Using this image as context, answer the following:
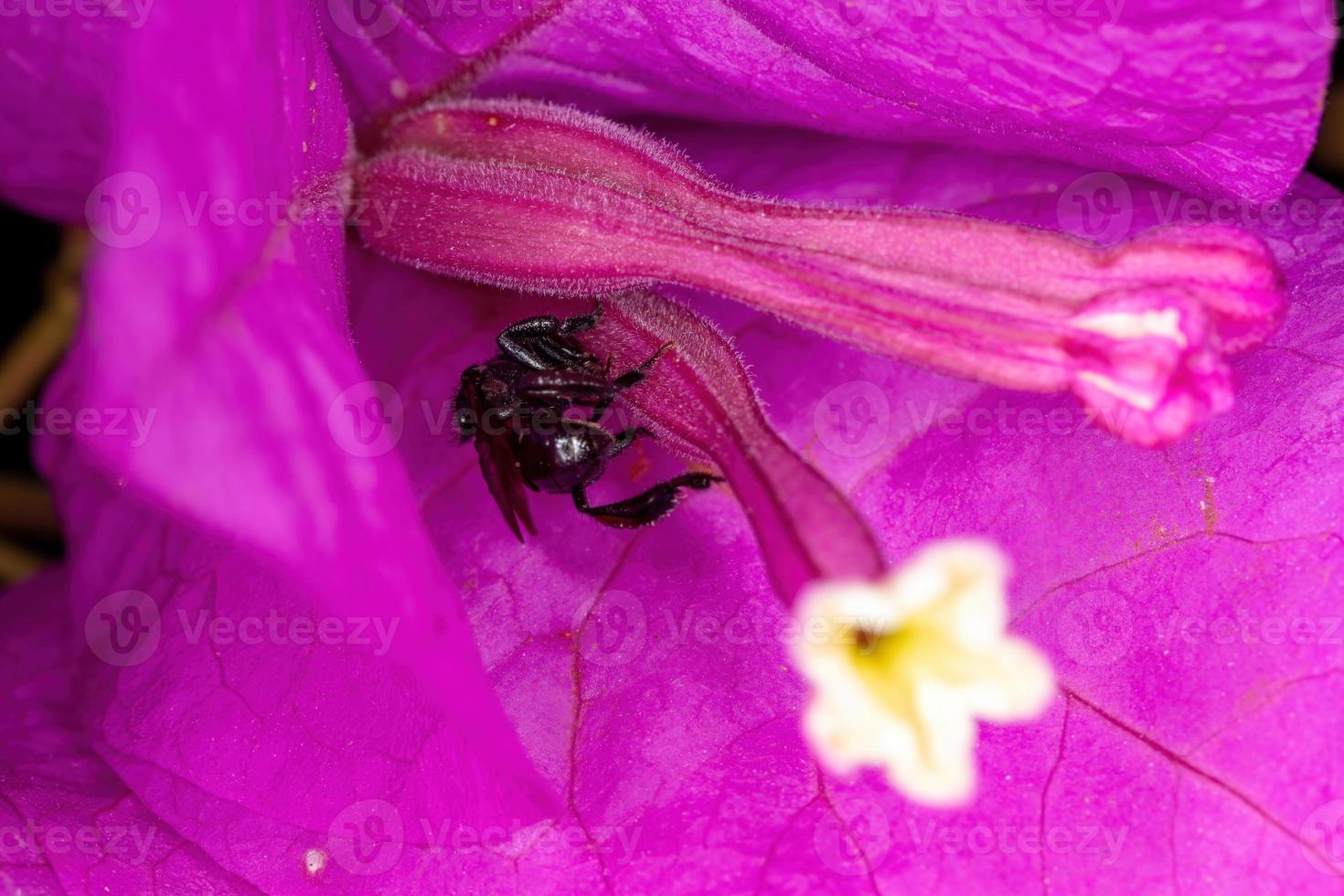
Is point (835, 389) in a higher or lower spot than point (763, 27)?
lower

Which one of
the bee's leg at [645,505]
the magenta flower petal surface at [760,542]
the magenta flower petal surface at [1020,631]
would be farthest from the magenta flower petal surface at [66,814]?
the bee's leg at [645,505]

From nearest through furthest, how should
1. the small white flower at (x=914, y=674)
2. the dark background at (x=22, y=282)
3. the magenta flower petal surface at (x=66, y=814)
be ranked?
the small white flower at (x=914, y=674)
the magenta flower petal surface at (x=66, y=814)
the dark background at (x=22, y=282)

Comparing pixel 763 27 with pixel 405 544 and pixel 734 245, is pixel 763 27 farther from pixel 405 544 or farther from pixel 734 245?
pixel 405 544

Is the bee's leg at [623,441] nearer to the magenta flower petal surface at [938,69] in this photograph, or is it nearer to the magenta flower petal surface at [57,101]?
the magenta flower petal surface at [938,69]

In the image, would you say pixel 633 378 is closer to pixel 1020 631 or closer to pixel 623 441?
pixel 623 441

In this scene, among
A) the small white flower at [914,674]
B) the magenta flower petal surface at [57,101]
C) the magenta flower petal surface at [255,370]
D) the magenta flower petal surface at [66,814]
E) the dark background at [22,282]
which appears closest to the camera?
the magenta flower petal surface at [255,370]

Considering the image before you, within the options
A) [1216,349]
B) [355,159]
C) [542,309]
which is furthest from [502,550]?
[1216,349]

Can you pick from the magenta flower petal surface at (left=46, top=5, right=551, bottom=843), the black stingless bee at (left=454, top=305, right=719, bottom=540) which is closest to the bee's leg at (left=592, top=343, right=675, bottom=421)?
the black stingless bee at (left=454, top=305, right=719, bottom=540)

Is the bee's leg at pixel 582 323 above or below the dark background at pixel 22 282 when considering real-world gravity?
above
